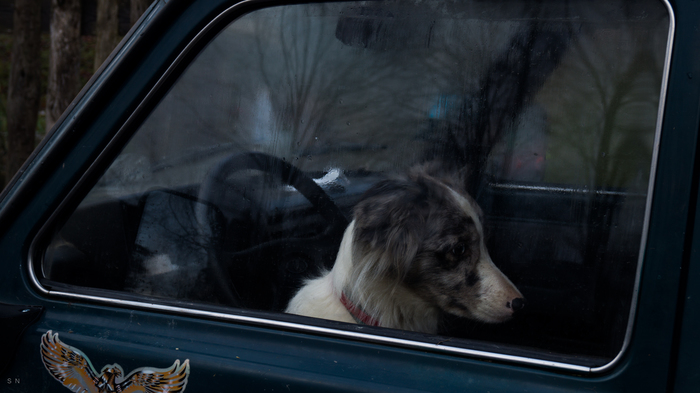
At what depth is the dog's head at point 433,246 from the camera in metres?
1.43

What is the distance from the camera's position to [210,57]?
1461mm

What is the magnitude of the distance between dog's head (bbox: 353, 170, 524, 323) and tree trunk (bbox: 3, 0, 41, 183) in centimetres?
758

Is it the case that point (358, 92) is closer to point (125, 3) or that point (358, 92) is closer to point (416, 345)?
point (416, 345)

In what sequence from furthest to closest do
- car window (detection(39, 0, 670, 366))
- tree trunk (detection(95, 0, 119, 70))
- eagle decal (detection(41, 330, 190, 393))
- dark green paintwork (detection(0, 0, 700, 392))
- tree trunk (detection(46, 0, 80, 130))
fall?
tree trunk (detection(95, 0, 119, 70)), tree trunk (detection(46, 0, 80, 130)), eagle decal (detection(41, 330, 190, 393)), car window (detection(39, 0, 670, 366)), dark green paintwork (detection(0, 0, 700, 392))

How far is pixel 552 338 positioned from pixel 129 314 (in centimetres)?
100

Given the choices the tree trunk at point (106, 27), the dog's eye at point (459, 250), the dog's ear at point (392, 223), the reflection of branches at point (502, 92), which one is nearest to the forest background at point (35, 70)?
the tree trunk at point (106, 27)

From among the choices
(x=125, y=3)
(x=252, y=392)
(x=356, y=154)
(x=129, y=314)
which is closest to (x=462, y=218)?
(x=356, y=154)

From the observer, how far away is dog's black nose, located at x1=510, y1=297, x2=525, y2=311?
4.34ft

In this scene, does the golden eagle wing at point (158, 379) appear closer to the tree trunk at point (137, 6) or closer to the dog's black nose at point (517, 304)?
the dog's black nose at point (517, 304)

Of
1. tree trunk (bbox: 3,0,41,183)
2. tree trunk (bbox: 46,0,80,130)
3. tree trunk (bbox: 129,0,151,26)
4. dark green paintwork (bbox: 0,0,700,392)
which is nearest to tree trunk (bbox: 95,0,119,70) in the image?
tree trunk (bbox: 129,0,151,26)

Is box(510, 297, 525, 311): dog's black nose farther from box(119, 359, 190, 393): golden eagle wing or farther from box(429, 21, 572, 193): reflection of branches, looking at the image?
box(119, 359, 190, 393): golden eagle wing

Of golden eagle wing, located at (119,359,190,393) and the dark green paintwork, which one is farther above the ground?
the dark green paintwork

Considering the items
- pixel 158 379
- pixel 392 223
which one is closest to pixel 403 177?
pixel 392 223

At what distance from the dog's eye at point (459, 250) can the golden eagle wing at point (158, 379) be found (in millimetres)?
789
